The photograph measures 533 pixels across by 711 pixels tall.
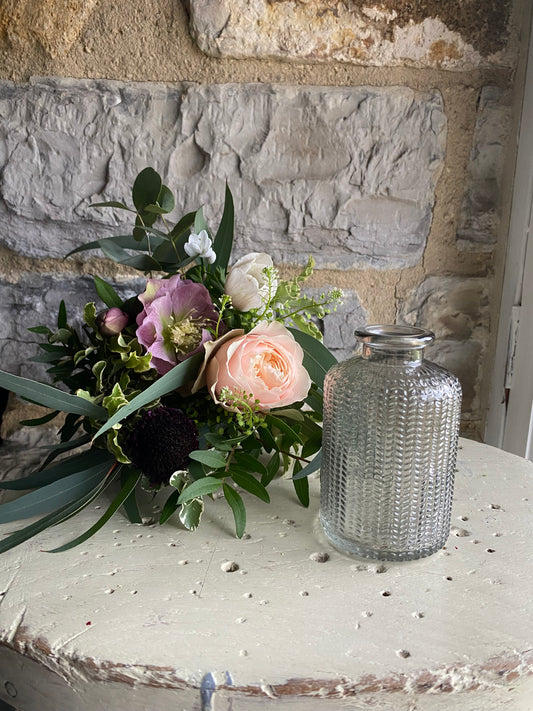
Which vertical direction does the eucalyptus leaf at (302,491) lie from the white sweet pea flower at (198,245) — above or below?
below

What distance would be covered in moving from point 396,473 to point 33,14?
2.69 ft

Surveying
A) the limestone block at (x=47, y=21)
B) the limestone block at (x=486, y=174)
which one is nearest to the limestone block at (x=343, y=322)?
the limestone block at (x=486, y=174)

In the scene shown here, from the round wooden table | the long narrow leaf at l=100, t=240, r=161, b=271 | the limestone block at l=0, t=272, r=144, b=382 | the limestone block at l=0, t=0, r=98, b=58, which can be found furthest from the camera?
the limestone block at l=0, t=272, r=144, b=382

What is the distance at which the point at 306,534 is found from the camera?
24.6 inches

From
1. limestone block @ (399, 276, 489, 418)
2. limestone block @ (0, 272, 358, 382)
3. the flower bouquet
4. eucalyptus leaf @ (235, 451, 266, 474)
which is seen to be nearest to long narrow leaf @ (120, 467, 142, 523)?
the flower bouquet

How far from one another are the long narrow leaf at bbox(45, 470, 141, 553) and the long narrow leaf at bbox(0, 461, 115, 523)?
3 centimetres

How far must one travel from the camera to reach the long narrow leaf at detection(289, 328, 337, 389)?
0.73m

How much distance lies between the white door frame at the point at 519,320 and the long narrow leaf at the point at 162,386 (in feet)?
1.99

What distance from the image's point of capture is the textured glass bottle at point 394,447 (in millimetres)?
570

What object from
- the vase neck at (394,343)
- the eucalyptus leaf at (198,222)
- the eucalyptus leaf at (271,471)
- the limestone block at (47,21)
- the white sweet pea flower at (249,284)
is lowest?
the eucalyptus leaf at (271,471)

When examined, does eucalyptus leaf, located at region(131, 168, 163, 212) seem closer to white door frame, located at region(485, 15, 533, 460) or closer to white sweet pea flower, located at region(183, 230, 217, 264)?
white sweet pea flower, located at region(183, 230, 217, 264)

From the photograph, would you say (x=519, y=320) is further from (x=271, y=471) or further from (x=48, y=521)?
(x=48, y=521)

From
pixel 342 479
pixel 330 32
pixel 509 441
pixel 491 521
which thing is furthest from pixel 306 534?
pixel 330 32

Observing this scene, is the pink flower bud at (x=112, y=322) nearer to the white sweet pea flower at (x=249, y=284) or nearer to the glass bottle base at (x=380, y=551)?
the white sweet pea flower at (x=249, y=284)
